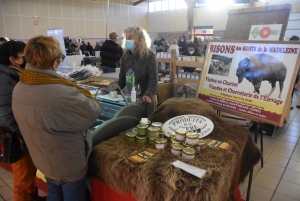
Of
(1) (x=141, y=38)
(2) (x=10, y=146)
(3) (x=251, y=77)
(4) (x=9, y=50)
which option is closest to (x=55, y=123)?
(2) (x=10, y=146)

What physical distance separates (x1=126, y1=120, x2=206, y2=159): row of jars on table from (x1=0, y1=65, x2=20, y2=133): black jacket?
33.1 inches

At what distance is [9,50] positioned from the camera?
1687 millimetres

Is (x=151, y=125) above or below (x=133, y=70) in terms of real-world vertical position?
below

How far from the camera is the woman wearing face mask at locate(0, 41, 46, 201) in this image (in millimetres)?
1577

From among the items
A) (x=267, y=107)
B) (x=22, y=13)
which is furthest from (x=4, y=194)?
(x=22, y=13)

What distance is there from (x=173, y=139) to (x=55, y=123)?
764 millimetres

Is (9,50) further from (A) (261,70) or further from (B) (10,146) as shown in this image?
(A) (261,70)

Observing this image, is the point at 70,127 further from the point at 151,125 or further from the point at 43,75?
the point at 151,125

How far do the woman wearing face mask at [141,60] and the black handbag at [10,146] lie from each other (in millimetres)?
1067

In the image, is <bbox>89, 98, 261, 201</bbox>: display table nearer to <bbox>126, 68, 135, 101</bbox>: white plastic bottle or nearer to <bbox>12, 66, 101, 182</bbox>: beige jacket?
<bbox>12, 66, 101, 182</bbox>: beige jacket

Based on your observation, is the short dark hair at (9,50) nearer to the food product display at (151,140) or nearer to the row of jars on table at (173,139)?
the row of jars on table at (173,139)

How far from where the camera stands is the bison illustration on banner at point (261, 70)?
1.72 metres

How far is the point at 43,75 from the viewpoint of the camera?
3.80 ft

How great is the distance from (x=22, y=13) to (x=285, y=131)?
37.0ft
